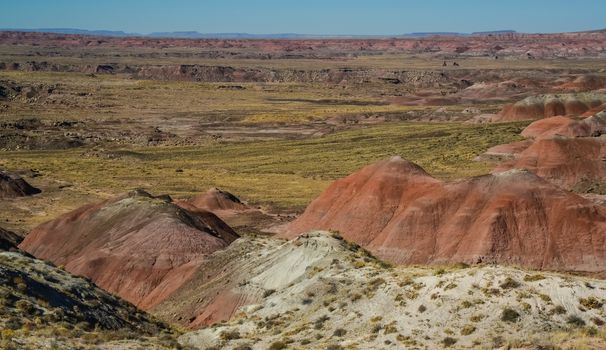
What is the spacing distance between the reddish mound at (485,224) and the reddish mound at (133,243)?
11.0 meters

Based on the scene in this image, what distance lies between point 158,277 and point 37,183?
49.7 meters

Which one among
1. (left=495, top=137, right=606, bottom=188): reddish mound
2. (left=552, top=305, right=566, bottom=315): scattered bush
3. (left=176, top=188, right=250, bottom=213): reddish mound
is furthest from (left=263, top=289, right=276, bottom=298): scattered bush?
(left=495, top=137, right=606, bottom=188): reddish mound

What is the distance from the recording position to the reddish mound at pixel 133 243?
46094 mm

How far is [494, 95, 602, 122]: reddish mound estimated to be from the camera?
12769cm

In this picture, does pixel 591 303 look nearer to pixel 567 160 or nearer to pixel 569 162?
pixel 569 162

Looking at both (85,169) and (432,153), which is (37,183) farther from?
(432,153)

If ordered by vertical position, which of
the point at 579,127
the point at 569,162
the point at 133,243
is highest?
the point at 579,127

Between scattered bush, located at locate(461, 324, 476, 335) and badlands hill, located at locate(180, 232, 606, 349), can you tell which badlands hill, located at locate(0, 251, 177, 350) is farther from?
scattered bush, located at locate(461, 324, 476, 335)

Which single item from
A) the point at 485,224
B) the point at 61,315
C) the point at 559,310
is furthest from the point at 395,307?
the point at 485,224

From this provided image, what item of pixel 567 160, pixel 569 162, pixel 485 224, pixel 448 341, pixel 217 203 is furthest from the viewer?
pixel 567 160

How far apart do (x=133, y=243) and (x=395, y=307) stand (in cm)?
2653

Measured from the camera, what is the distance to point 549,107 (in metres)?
131

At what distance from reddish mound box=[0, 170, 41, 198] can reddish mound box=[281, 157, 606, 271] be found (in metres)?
40.8

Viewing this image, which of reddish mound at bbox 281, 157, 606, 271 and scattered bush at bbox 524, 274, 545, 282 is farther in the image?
reddish mound at bbox 281, 157, 606, 271
